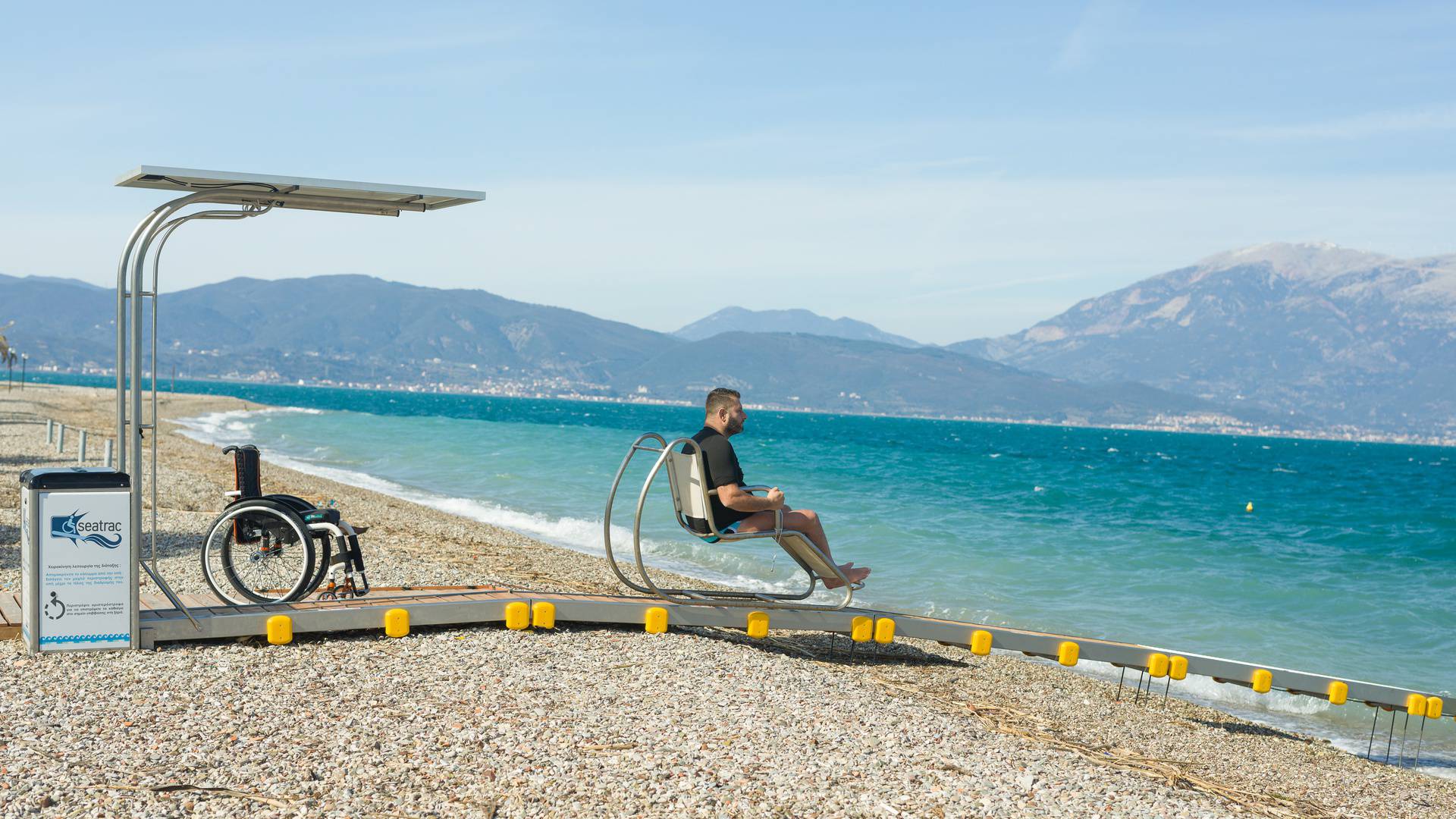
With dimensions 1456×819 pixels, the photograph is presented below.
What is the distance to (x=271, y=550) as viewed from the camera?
23.2ft

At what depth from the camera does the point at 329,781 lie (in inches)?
178

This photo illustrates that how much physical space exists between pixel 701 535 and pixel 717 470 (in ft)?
1.61

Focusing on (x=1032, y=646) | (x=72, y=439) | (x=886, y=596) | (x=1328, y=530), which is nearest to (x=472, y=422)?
(x=72, y=439)


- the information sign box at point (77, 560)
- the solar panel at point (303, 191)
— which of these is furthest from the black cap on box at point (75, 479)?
the solar panel at point (303, 191)

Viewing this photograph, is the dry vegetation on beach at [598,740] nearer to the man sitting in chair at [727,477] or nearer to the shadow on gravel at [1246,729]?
the shadow on gravel at [1246,729]

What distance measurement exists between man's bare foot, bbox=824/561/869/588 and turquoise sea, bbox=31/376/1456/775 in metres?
3.61

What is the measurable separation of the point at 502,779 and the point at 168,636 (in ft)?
8.64

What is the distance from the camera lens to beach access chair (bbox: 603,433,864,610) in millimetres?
7320

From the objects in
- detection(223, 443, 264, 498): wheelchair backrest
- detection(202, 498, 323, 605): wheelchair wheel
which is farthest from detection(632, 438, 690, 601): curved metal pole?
detection(223, 443, 264, 498): wheelchair backrest

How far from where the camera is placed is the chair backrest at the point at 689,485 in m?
7.34

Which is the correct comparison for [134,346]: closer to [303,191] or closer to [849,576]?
[303,191]

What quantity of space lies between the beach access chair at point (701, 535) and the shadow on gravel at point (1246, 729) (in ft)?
9.71

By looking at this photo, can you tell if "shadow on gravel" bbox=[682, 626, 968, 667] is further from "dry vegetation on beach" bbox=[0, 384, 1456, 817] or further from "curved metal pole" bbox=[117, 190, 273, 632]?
"curved metal pole" bbox=[117, 190, 273, 632]

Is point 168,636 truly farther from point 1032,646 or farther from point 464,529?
point 464,529
